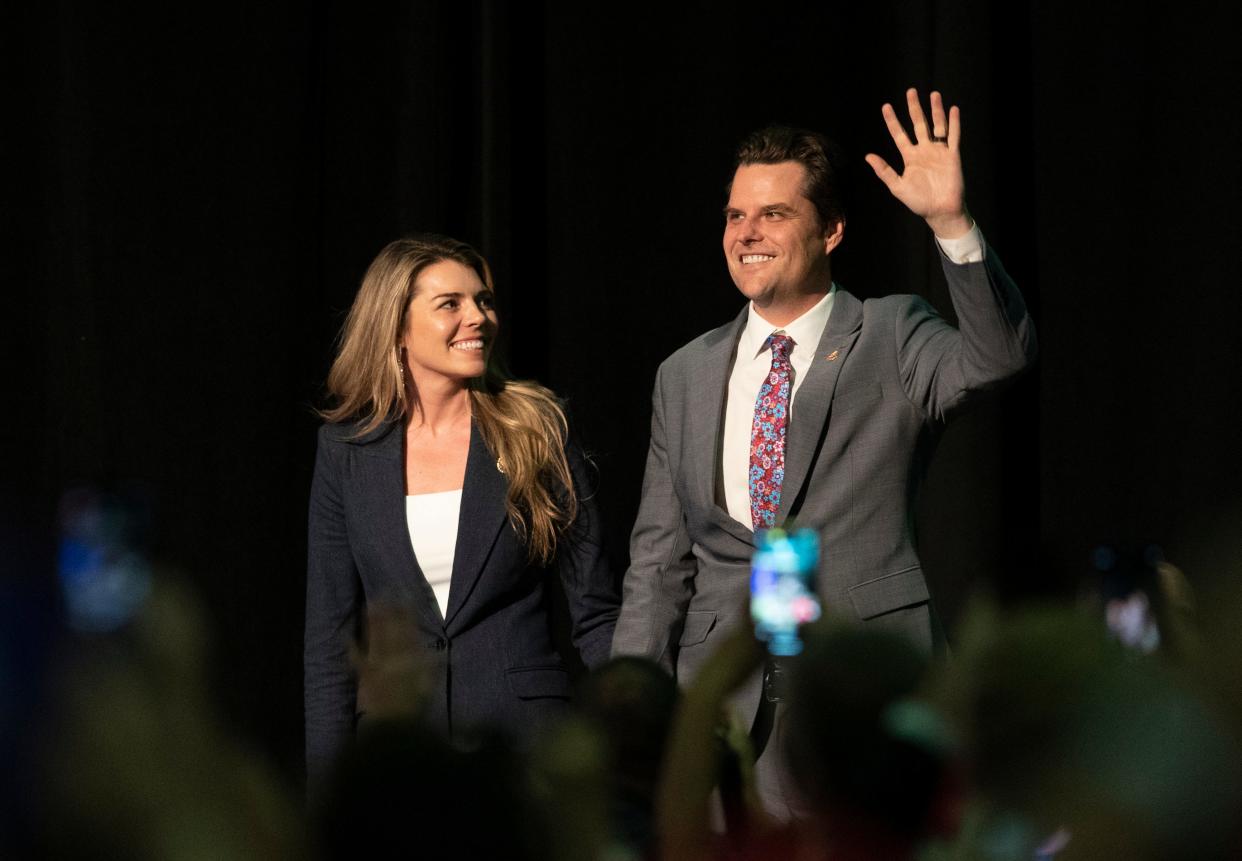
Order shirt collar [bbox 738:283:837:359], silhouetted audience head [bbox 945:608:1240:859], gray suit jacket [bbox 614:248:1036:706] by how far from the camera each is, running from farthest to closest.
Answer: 1. shirt collar [bbox 738:283:837:359]
2. gray suit jacket [bbox 614:248:1036:706]
3. silhouetted audience head [bbox 945:608:1240:859]

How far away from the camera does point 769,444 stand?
2.03 metres

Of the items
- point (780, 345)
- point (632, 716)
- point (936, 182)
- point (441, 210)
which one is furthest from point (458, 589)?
point (632, 716)

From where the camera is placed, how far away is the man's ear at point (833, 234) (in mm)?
2221

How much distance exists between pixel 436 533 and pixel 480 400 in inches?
10.2

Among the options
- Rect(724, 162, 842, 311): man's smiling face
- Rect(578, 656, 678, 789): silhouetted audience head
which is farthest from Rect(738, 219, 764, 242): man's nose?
Rect(578, 656, 678, 789): silhouetted audience head

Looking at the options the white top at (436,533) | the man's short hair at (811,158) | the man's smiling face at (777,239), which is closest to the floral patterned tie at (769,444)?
the man's smiling face at (777,239)

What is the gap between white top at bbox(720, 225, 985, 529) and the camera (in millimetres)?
2057

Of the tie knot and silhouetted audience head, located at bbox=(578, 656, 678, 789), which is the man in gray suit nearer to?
the tie knot

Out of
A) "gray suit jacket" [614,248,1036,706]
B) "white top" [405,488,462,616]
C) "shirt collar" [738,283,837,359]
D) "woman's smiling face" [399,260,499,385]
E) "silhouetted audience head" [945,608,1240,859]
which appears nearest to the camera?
"silhouetted audience head" [945,608,1240,859]

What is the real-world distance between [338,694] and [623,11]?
1582 millimetres

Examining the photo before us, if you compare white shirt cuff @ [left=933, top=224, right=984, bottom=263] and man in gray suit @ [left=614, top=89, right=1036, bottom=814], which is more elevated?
white shirt cuff @ [left=933, top=224, right=984, bottom=263]

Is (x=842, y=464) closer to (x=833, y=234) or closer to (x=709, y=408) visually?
(x=709, y=408)

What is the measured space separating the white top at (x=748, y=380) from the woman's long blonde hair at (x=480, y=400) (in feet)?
1.12

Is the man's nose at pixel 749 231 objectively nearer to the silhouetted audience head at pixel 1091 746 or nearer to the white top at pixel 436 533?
the white top at pixel 436 533
